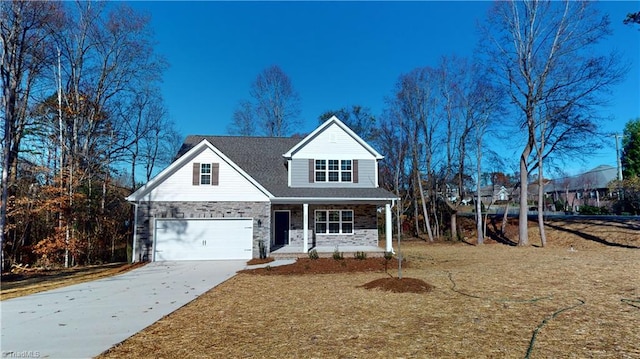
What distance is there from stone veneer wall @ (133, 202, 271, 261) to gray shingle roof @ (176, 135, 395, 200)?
49.4 inches

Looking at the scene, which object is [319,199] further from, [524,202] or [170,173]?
[524,202]

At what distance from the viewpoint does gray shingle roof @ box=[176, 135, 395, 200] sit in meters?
15.9

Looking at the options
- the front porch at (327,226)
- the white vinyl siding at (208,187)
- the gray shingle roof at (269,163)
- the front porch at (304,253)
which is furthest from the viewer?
the front porch at (327,226)

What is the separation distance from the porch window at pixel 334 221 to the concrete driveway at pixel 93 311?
21.4 ft

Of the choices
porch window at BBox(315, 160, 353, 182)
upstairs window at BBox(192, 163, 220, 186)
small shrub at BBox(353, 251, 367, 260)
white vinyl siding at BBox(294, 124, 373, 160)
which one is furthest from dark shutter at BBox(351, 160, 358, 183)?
upstairs window at BBox(192, 163, 220, 186)

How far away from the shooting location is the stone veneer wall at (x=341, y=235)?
56.3 ft

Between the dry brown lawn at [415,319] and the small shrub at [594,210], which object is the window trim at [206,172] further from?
the small shrub at [594,210]

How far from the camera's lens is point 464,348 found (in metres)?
4.64

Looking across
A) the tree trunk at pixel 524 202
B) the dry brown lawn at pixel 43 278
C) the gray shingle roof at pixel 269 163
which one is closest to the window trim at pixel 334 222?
the gray shingle roof at pixel 269 163

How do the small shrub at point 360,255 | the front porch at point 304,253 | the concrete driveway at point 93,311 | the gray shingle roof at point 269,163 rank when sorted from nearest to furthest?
1. the concrete driveway at point 93,311
2. the small shrub at point 360,255
3. the front porch at point 304,253
4. the gray shingle roof at point 269,163

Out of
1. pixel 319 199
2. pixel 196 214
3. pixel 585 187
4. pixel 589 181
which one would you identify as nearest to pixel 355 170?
pixel 319 199

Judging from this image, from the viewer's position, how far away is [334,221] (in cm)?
1741

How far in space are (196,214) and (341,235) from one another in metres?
7.04

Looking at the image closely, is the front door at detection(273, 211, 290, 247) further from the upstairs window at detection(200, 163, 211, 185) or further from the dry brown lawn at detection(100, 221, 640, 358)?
the dry brown lawn at detection(100, 221, 640, 358)
